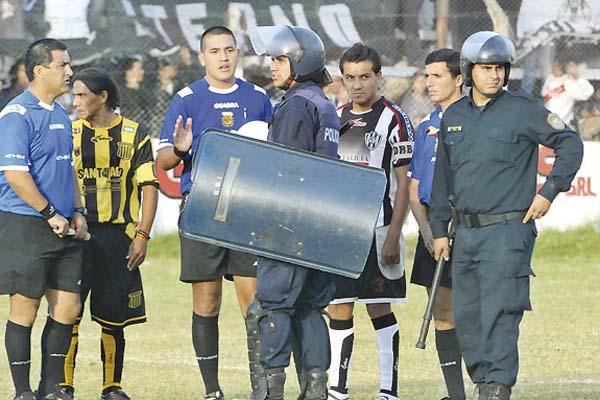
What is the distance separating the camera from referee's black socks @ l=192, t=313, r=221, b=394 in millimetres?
8852

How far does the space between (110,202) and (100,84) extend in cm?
79

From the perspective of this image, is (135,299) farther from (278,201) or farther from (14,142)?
(278,201)

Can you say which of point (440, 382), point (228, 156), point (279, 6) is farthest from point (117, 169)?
point (279, 6)

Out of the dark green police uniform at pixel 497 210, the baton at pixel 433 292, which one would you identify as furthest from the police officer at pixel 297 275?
the dark green police uniform at pixel 497 210

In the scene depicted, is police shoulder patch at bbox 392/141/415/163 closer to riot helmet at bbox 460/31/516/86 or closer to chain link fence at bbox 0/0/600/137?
riot helmet at bbox 460/31/516/86

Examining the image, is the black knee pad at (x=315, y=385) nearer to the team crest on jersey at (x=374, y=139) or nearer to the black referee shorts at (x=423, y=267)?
the black referee shorts at (x=423, y=267)

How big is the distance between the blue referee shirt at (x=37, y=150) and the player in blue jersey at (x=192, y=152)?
67cm

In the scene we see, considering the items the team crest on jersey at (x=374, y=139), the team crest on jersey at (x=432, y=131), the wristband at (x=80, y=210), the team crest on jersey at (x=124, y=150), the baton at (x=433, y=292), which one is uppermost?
the team crest on jersey at (x=432, y=131)

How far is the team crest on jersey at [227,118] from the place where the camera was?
29.0ft

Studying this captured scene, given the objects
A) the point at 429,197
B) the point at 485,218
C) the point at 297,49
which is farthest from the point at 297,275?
the point at 429,197

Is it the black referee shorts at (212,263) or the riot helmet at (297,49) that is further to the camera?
the black referee shorts at (212,263)

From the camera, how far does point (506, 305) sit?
7.69 m

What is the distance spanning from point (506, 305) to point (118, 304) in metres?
2.84

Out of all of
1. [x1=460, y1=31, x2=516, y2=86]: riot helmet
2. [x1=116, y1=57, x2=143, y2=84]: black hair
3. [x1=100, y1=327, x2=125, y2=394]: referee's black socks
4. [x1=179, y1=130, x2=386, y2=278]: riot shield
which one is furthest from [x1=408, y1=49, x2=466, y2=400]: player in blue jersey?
[x1=116, y1=57, x2=143, y2=84]: black hair
